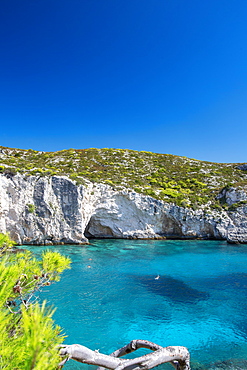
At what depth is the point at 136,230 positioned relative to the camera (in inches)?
1164

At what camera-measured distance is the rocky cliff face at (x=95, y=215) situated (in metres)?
23.3

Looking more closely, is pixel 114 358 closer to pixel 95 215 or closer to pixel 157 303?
pixel 157 303

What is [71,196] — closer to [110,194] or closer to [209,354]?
[110,194]

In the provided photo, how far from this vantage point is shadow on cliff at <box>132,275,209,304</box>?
11.6 m

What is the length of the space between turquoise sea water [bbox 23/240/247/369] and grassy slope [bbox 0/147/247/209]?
44.2 feet

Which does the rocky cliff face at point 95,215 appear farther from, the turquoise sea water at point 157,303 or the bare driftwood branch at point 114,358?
the bare driftwood branch at point 114,358

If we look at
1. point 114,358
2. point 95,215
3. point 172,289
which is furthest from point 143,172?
point 114,358

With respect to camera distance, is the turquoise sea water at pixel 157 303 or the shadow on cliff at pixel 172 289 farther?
the shadow on cliff at pixel 172 289

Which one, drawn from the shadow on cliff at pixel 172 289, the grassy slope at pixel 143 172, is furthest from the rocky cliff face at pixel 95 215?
the shadow on cliff at pixel 172 289

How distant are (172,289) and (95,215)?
57.6ft

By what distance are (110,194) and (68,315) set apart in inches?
794

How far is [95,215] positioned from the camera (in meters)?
28.8

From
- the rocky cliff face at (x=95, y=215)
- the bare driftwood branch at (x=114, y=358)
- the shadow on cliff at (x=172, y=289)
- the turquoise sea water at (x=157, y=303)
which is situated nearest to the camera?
the bare driftwood branch at (x=114, y=358)

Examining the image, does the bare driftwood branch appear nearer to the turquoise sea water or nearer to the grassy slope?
the turquoise sea water
